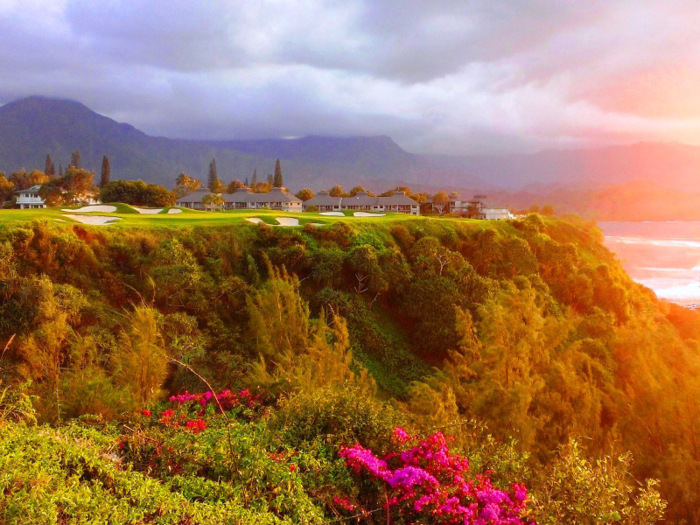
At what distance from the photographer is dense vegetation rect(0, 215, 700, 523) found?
5551 mm

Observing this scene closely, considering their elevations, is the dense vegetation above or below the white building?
below

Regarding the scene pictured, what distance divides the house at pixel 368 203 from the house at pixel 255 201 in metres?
3.33

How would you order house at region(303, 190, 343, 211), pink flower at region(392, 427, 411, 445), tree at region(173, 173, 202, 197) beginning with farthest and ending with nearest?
1. tree at region(173, 173, 202, 197)
2. house at region(303, 190, 343, 211)
3. pink flower at region(392, 427, 411, 445)

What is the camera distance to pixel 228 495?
5461 millimetres

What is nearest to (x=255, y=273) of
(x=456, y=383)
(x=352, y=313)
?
(x=352, y=313)

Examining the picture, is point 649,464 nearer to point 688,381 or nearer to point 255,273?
point 688,381

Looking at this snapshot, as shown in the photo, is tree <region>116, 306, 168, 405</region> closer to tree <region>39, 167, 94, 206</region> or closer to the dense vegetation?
the dense vegetation

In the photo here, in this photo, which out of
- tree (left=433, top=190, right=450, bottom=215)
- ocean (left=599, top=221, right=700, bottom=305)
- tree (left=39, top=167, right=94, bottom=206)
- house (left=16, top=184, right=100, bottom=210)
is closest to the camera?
ocean (left=599, top=221, right=700, bottom=305)

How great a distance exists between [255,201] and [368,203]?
19871mm

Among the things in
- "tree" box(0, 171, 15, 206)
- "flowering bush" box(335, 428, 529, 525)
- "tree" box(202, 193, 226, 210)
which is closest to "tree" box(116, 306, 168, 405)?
"flowering bush" box(335, 428, 529, 525)

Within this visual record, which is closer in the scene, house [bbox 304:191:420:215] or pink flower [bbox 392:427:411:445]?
pink flower [bbox 392:427:411:445]

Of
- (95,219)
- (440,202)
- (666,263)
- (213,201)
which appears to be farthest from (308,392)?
(440,202)

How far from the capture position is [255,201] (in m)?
82.4

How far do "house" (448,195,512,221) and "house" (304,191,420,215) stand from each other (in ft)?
28.9
